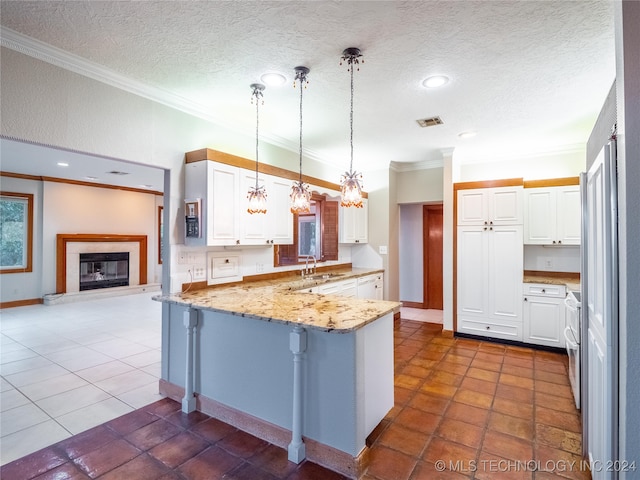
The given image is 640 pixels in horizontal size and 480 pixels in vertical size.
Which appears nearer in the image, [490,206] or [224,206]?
[224,206]

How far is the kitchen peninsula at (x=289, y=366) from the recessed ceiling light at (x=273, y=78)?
5.88 ft

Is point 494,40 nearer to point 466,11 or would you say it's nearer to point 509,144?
point 466,11

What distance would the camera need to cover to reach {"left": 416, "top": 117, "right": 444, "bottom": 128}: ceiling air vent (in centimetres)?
352

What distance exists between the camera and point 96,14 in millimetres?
1869

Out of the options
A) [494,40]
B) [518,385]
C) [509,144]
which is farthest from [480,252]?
[494,40]

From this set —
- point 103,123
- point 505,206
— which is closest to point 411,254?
point 505,206

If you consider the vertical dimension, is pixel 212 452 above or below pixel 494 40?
below

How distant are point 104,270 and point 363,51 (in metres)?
7.90

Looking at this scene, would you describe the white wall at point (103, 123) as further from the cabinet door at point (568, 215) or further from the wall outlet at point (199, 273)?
the cabinet door at point (568, 215)

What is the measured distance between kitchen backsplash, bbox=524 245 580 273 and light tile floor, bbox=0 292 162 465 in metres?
4.94

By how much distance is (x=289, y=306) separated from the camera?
93.0 inches

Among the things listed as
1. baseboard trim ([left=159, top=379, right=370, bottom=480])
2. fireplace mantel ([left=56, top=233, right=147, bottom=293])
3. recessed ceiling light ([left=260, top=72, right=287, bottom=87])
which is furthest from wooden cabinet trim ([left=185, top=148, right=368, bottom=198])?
fireplace mantel ([left=56, top=233, right=147, bottom=293])

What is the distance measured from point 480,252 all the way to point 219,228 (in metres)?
3.46

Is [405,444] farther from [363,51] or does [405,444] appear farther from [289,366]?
[363,51]
